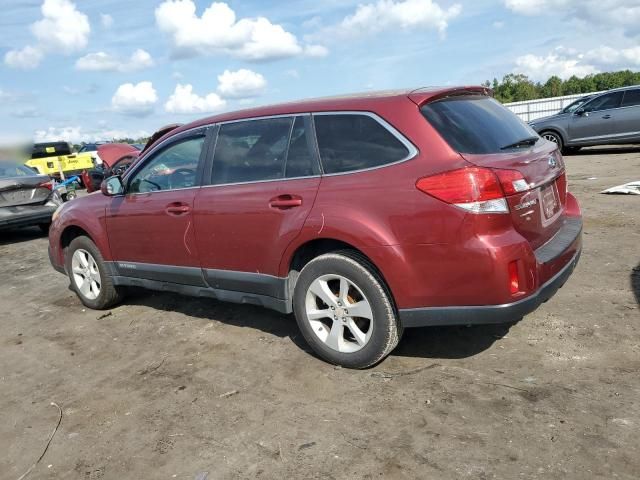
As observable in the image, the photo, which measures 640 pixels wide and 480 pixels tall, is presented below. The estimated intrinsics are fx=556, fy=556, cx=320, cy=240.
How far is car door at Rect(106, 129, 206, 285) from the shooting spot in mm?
4445

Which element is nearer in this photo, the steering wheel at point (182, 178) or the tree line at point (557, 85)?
the steering wheel at point (182, 178)

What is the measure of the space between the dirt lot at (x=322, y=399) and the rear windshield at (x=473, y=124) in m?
1.40

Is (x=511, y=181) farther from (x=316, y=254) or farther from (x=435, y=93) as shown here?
(x=316, y=254)

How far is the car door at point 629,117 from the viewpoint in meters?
13.5

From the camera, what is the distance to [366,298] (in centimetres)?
347

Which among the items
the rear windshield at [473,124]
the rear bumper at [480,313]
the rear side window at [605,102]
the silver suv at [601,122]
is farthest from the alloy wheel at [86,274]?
the rear side window at [605,102]

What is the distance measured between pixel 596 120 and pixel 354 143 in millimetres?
12729

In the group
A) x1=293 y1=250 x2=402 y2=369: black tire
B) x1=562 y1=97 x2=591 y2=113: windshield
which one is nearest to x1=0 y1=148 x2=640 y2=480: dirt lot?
x1=293 y1=250 x2=402 y2=369: black tire

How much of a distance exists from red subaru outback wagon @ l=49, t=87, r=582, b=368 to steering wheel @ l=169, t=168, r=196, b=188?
0.01 meters

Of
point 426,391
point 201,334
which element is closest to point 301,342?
point 201,334

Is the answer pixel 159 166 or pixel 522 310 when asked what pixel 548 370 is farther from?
pixel 159 166

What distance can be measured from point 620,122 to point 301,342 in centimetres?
1261

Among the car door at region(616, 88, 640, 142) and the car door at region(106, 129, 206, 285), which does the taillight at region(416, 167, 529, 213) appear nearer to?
the car door at region(106, 129, 206, 285)

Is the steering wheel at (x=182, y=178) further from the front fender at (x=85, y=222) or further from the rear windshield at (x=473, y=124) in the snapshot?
the rear windshield at (x=473, y=124)
